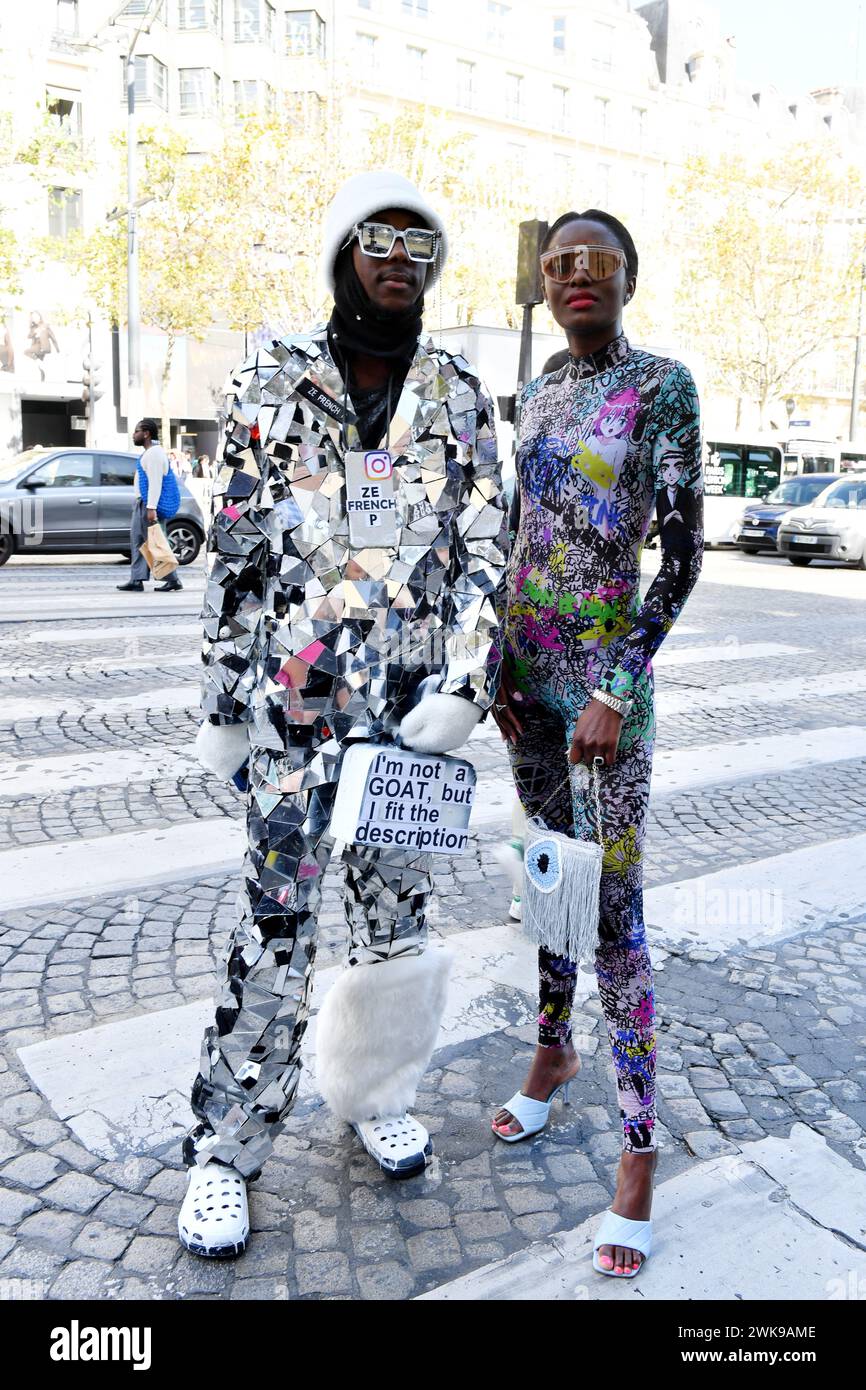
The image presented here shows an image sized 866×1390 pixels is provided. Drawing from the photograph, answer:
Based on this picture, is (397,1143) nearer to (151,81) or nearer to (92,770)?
(92,770)

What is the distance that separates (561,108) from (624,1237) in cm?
5979

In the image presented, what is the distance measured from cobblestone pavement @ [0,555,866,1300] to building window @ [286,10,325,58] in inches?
1710

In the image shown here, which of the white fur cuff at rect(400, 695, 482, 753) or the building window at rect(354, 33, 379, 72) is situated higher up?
the building window at rect(354, 33, 379, 72)

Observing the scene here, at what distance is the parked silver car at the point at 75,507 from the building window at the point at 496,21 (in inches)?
1759

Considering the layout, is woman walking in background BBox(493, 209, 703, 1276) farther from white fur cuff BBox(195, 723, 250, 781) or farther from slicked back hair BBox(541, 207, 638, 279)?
white fur cuff BBox(195, 723, 250, 781)

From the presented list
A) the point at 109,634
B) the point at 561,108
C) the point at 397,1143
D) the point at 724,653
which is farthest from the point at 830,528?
the point at 561,108

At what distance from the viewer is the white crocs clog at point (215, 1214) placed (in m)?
2.22

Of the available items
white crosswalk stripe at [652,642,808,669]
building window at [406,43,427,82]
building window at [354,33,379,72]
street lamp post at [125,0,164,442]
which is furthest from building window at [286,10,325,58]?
white crosswalk stripe at [652,642,808,669]

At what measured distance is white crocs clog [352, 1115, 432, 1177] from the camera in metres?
2.51

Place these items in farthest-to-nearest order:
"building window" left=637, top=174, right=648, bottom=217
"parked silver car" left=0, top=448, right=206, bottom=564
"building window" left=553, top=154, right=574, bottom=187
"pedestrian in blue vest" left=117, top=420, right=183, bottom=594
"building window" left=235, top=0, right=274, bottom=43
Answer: "building window" left=637, top=174, right=648, bottom=217 → "building window" left=553, top=154, right=574, bottom=187 → "building window" left=235, top=0, right=274, bottom=43 → "parked silver car" left=0, top=448, right=206, bottom=564 → "pedestrian in blue vest" left=117, top=420, right=183, bottom=594

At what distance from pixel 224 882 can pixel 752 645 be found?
7.03 metres

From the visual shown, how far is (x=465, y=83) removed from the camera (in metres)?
51.4
